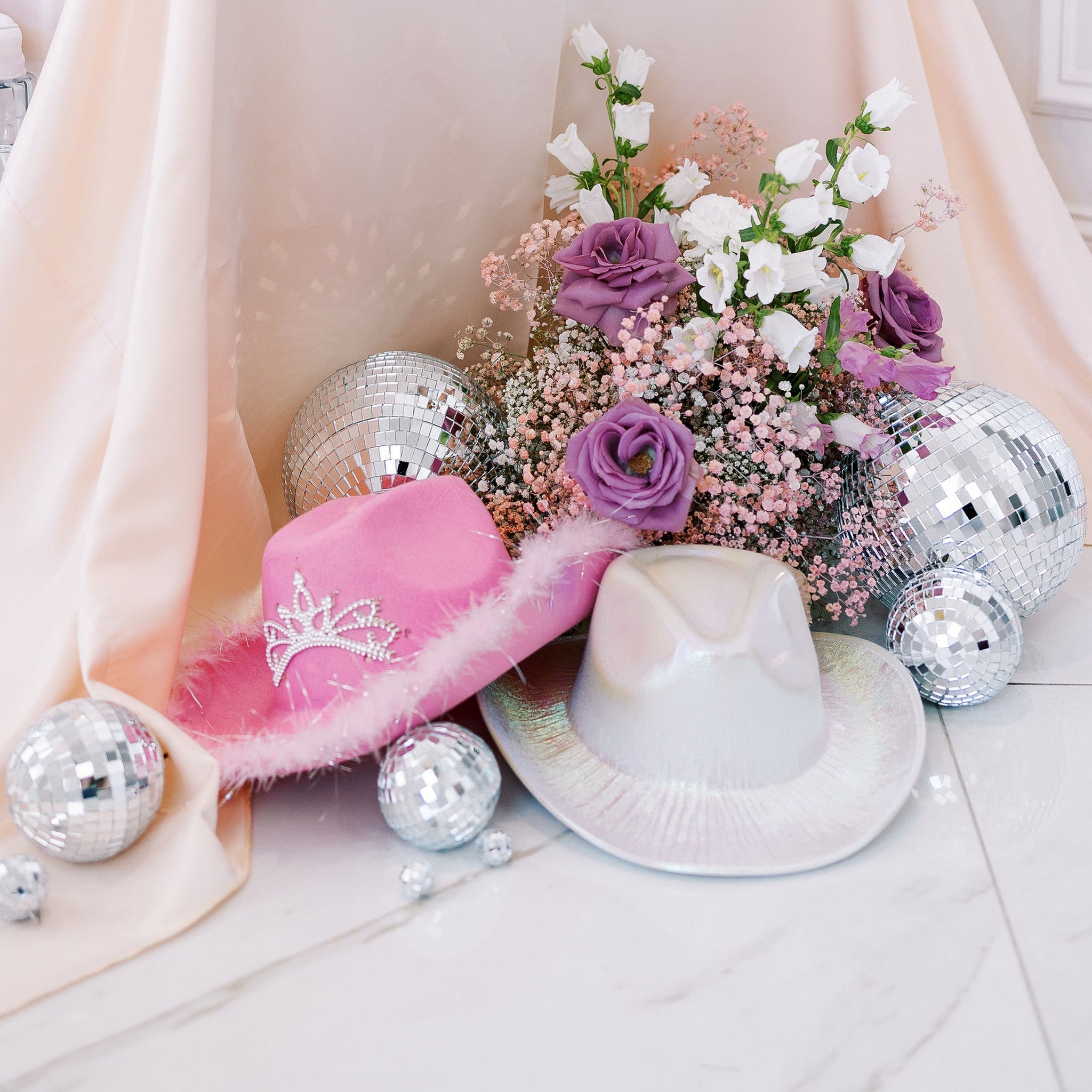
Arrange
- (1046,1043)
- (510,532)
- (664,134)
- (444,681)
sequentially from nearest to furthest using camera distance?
1. (1046,1043)
2. (444,681)
3. (510,532)
4. (664,134)

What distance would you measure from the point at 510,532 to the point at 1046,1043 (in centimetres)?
57

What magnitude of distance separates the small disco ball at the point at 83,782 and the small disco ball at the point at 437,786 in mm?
157

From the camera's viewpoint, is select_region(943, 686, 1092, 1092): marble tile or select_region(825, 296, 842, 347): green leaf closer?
select_region(943, 686, 1092, 1092): marble tile

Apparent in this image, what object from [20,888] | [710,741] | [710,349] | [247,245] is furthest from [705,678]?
[247,245]

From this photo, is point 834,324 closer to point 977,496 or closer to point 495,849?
point 977,496

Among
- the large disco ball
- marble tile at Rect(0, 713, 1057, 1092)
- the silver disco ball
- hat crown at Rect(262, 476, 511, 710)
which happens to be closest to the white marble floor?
marble tile at Rect(0, 713, 1057, 1092)

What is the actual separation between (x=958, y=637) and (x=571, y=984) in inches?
16.8

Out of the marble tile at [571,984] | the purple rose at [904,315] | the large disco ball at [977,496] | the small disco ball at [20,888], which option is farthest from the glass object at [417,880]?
the purple rose at [904,315]

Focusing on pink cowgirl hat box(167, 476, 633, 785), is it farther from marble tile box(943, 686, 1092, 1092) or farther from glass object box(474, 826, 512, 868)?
marble tile box(943, 686, 1092, 1092)

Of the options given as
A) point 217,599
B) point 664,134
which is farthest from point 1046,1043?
point 664,134

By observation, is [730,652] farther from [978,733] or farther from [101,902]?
[101,902]

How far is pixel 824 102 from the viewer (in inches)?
44.4

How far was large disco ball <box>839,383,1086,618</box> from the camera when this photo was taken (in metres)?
0.86

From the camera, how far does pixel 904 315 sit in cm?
94
